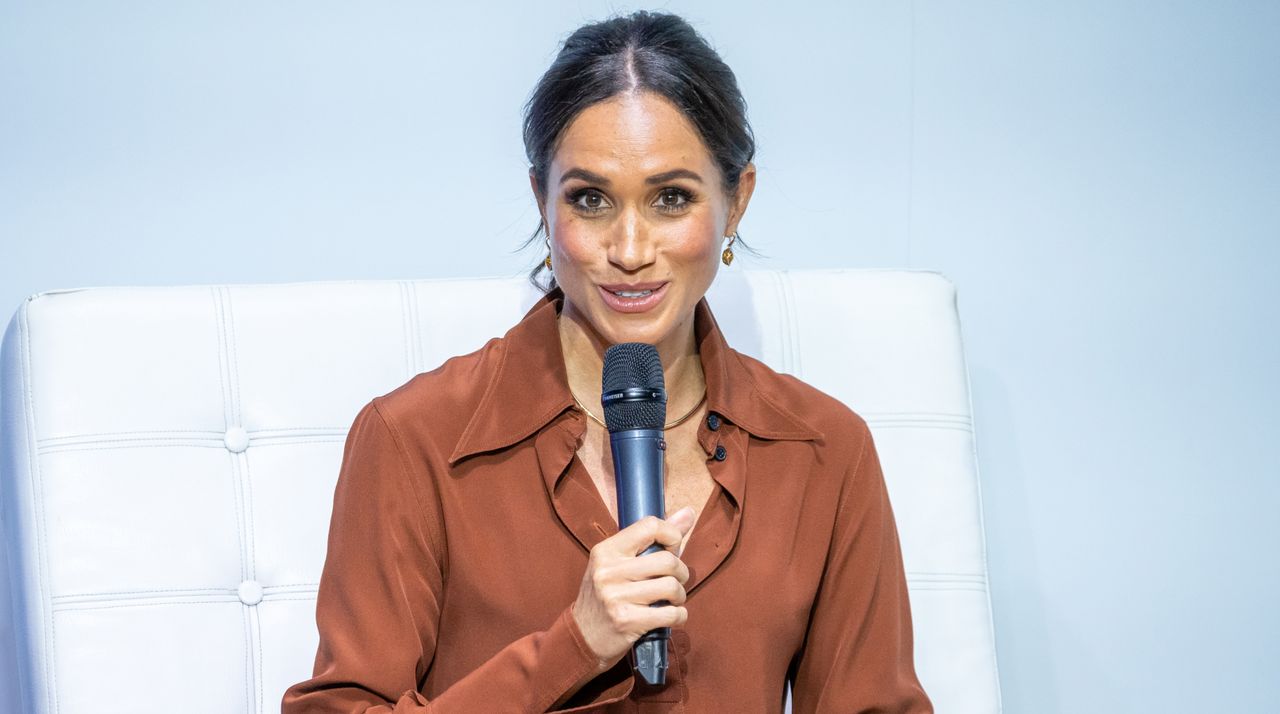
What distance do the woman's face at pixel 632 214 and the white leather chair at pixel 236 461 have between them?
15.7 inches

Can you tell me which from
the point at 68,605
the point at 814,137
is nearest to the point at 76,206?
the point at 68,605

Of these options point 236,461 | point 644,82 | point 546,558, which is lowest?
point 546,558

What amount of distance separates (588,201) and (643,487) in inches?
15.8

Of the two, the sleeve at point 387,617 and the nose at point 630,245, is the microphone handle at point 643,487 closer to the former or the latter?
the sleeve at point 387,617

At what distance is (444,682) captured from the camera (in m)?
1.52

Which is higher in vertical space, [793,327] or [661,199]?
[661,199]

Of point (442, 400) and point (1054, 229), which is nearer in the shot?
point (442, 400)

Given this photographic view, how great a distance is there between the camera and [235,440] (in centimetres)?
175

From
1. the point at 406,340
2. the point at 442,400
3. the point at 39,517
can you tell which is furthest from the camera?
the point at 406,340

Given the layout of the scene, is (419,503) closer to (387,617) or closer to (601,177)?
(387,617)

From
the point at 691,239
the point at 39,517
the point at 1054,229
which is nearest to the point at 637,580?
the point at 691,239

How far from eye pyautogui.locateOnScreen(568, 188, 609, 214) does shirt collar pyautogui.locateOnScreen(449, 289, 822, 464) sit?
178 millimetres

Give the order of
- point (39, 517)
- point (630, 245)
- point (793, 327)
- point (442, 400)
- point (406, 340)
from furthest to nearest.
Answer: point (793, 327)
point (406, 340)
point (39, 517)
point (442, 400)
point (630, 245)

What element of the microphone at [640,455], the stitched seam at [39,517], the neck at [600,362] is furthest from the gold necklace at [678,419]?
the stitched seam at [39,517]
